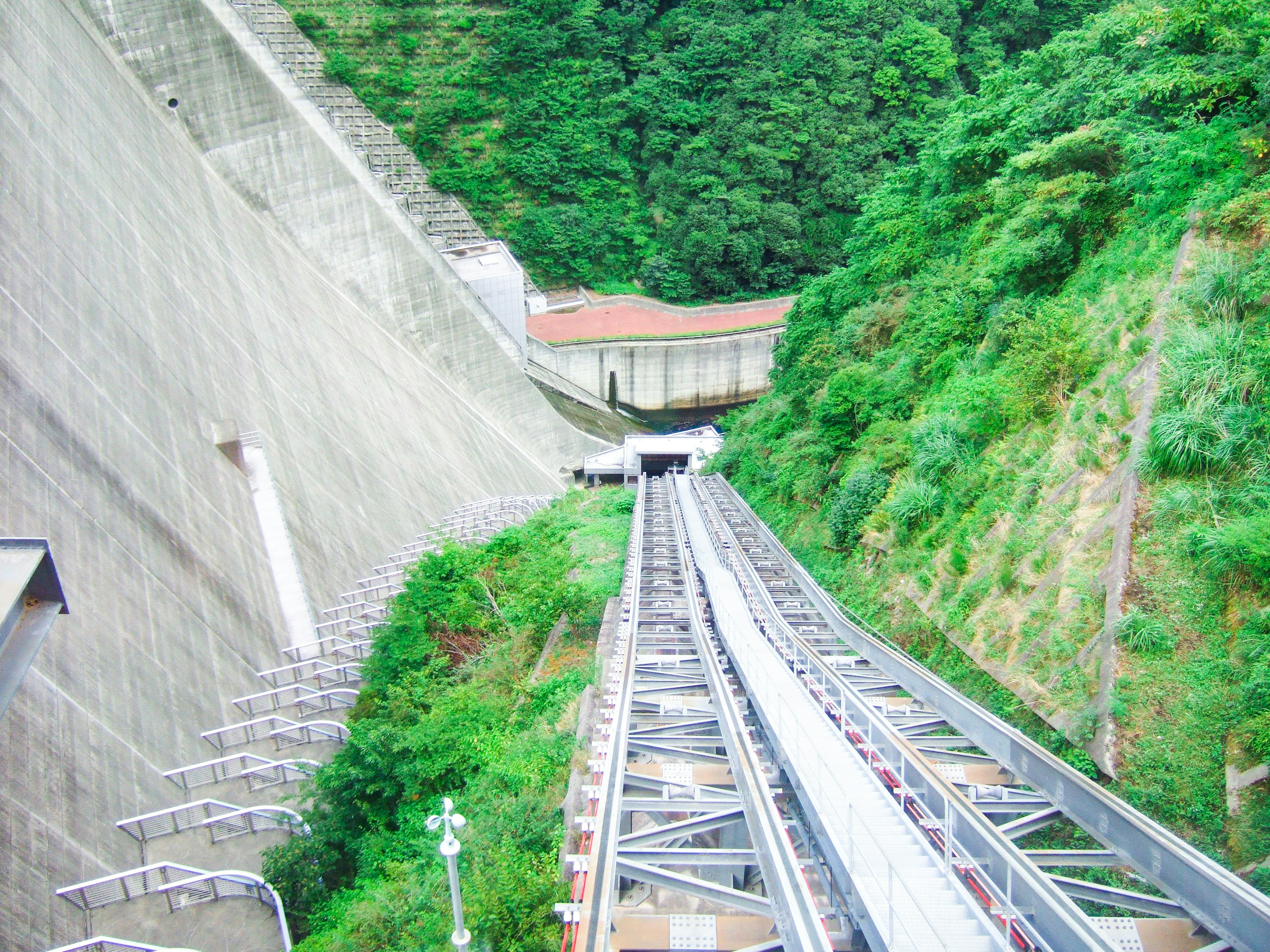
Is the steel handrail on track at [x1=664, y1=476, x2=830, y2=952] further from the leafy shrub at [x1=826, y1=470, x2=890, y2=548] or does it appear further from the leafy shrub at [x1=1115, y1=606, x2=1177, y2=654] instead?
the leafy shrub at [x1=826, y1=470, x2=890, y2=548]

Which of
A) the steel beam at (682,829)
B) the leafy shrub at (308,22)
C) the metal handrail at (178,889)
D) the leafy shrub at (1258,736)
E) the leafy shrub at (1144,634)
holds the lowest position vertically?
the metal handrail at (178,889)

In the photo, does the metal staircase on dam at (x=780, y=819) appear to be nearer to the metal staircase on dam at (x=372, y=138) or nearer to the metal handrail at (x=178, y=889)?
the metal handrail at (x=178, y=889)

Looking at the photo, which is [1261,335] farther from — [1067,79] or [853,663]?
[1067,79]

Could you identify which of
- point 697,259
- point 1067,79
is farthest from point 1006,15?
point 1067,79

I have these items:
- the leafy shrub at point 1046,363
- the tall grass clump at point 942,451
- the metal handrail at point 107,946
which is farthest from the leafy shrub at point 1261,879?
the metal handrail at point 107,946

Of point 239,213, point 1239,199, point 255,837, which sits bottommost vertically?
point 255,837

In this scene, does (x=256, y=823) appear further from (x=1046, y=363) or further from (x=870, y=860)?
(x=1046, y=363)
